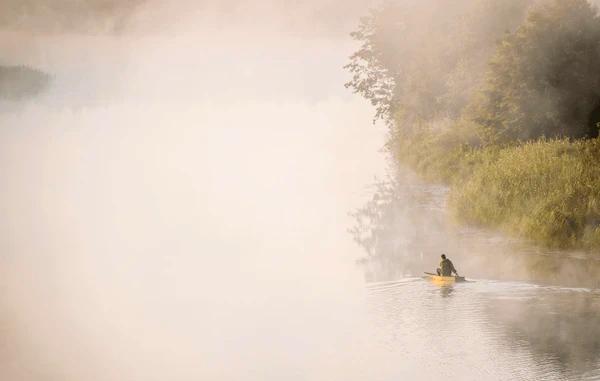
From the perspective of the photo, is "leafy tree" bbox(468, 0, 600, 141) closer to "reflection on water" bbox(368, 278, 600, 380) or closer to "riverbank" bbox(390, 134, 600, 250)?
"riverbank" bbox(390, 134, 600, 250)

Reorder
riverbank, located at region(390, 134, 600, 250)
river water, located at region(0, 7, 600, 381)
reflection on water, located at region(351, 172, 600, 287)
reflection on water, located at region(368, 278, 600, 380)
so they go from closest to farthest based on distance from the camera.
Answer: reflection on water, located at region(368, 278, 600, 380) < river water, located at region(0, 7, 600, 381) < reflection on water, located at region(351, 172, 600, 287) < riverbank, located at region(390, 134, 600, 250)

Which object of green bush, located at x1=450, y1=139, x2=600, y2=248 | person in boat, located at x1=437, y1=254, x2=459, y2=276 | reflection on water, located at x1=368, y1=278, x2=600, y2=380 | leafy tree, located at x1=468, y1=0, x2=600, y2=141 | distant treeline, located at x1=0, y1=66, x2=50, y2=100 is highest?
distant treeline, located at x1=0, y1=66, x2=50, y2=100

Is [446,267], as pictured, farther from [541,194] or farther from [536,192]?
[536,192]

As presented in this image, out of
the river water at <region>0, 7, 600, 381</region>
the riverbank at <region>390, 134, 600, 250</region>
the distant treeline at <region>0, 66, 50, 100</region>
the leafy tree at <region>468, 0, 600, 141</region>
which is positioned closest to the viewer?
the river water at <region>0, 7, 600, 381</region>

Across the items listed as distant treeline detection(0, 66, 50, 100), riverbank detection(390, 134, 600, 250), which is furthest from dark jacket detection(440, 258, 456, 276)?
distant treeline detection(0, 66, 50, 100)

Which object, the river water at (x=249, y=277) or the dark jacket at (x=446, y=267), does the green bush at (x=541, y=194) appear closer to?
the river water at (x=249, y=277)

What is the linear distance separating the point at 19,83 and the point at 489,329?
49162mm

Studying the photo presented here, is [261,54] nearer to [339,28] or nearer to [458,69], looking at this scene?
[339,28]

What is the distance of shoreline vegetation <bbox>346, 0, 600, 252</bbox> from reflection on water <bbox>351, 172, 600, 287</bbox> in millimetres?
520

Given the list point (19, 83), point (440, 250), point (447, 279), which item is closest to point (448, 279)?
point (447, 279)

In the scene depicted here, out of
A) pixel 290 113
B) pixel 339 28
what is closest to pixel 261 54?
pixel 339 28

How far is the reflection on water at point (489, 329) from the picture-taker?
1423 cm

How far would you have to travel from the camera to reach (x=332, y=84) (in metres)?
65.9

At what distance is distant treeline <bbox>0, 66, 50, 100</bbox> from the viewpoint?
57.6 metres
